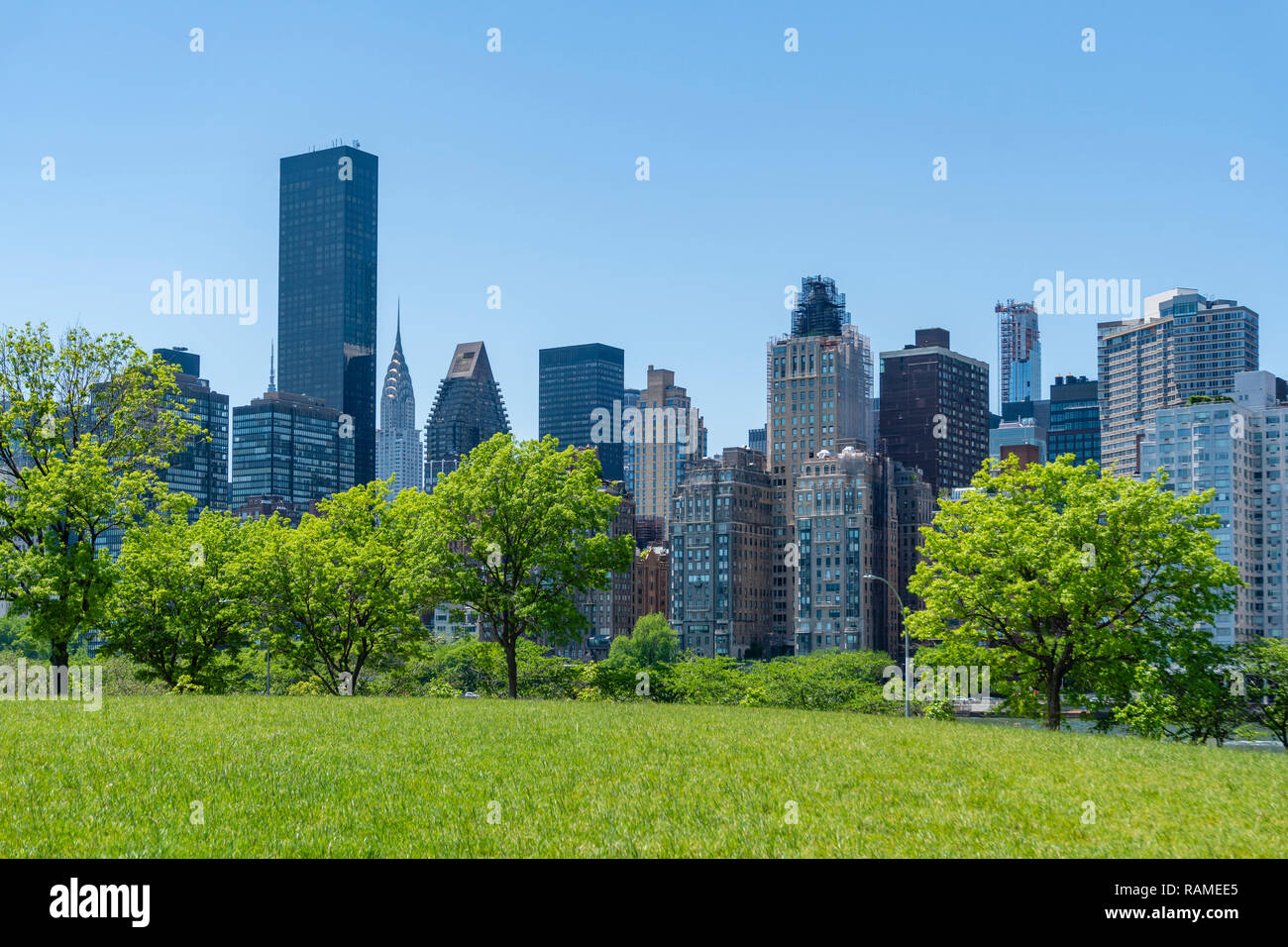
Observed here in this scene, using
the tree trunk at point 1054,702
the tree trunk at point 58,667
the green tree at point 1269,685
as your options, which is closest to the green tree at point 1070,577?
the tree trunk at point 1054,702

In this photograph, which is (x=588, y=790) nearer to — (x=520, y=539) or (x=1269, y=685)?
(x=520, y=539)

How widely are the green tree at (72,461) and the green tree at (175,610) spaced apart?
16.0 ft

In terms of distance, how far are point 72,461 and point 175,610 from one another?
1014cm

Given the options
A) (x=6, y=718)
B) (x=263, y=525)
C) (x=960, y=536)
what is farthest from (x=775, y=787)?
(x=263, y=525)

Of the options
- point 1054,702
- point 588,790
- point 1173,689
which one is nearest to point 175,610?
point 1054,702

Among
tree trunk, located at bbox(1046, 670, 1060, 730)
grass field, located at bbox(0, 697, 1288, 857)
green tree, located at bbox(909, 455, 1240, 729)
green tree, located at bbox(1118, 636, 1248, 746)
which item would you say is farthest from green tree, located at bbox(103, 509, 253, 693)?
green tree, located at bbox(1118, 636, 1248, 746)

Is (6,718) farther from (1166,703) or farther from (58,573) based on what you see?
(1166,703)

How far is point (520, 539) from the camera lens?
54.2 m

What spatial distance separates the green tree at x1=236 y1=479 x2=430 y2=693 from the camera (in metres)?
54.2

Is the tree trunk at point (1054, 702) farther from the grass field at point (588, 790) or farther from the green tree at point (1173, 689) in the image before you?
the grass field at point (588, 790)

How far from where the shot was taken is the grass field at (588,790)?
54.5 feet

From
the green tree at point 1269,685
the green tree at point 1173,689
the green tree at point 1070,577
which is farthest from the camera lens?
the green tree at point 1269,685

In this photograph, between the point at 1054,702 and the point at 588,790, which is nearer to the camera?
the point at 588,790
